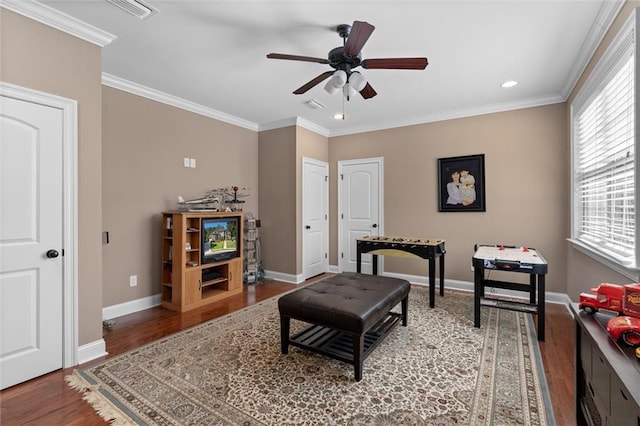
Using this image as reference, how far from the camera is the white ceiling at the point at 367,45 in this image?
7.19ft

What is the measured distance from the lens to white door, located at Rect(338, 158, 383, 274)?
17.0 feet

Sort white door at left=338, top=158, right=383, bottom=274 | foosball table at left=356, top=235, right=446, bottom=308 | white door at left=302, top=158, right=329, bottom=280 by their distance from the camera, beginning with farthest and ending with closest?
white door at left=338, top=158, right=383, bottom=274
white door at left=302, top=158, right=329, bottom=280
foosball table at left=356, top=235, right=446, bottom=308

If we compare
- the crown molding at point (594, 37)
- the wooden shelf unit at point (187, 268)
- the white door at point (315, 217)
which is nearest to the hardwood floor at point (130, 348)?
the wooden shelf unit at point (187, 268)

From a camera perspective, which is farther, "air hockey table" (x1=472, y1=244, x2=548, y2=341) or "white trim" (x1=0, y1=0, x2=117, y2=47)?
"air hockey table" (x1=472, y1=244, x2=548, y2=341)

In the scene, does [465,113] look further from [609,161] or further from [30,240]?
[30,240]

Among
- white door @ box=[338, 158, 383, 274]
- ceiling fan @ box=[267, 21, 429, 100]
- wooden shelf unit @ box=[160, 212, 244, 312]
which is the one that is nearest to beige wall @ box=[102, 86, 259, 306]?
wooden shelf unit @ box=[160, 212, 244, 312]

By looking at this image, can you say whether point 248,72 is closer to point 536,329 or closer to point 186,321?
point 186,321

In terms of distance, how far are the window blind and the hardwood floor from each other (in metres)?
0.92

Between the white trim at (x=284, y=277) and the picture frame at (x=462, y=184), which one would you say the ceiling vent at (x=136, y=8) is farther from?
the picture frame at (x=462, y=184)

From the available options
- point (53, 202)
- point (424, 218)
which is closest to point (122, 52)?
point (53, 202)

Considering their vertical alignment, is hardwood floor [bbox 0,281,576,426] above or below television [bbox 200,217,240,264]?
below

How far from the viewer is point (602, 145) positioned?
8.78 ft

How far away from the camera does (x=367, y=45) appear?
2.69 m

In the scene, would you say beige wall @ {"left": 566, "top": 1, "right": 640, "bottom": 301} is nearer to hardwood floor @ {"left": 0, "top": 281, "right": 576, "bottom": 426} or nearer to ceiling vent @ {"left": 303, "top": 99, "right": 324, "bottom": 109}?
hardwood floor @ {"left": 0, "top": 281, "right": 576, "bottom": 426}
